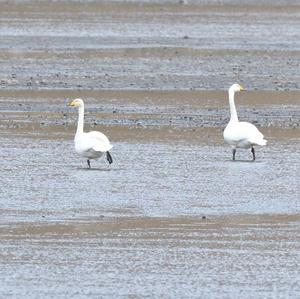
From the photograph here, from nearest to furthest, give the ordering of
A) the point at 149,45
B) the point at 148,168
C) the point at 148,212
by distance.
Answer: the point at 148,212, the point at 148,168, the point at 149,45

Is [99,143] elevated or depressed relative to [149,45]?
depressed

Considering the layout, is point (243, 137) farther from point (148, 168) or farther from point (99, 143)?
point (99, 143)

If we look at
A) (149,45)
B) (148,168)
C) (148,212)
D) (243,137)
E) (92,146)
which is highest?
(149,45)

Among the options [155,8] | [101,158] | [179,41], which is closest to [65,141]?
[101,158]

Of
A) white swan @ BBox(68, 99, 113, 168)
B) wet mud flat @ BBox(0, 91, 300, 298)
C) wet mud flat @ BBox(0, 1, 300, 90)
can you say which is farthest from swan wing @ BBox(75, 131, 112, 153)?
wet mud flat @ BBox(0, 1, 300, 90)

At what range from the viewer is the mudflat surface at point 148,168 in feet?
33.6

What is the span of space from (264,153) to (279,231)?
5569mm

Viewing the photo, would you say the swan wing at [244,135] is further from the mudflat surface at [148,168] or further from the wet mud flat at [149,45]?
the wet mud flat at [149,45]

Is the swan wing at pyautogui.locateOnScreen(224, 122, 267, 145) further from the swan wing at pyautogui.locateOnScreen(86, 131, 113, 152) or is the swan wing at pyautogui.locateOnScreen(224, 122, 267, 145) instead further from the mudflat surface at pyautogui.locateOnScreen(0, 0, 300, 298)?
the swan wing at pyautogui.locateOnScreen(86, 131, 113, 152)

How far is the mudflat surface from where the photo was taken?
10.2 meters

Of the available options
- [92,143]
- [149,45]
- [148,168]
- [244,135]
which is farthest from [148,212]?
[149,45]

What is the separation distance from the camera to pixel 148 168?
50.9ft

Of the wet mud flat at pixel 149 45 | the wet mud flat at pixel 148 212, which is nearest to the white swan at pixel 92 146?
the wet mud flat at pixel 148 212

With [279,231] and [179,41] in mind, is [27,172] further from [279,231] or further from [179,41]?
[179,41]
